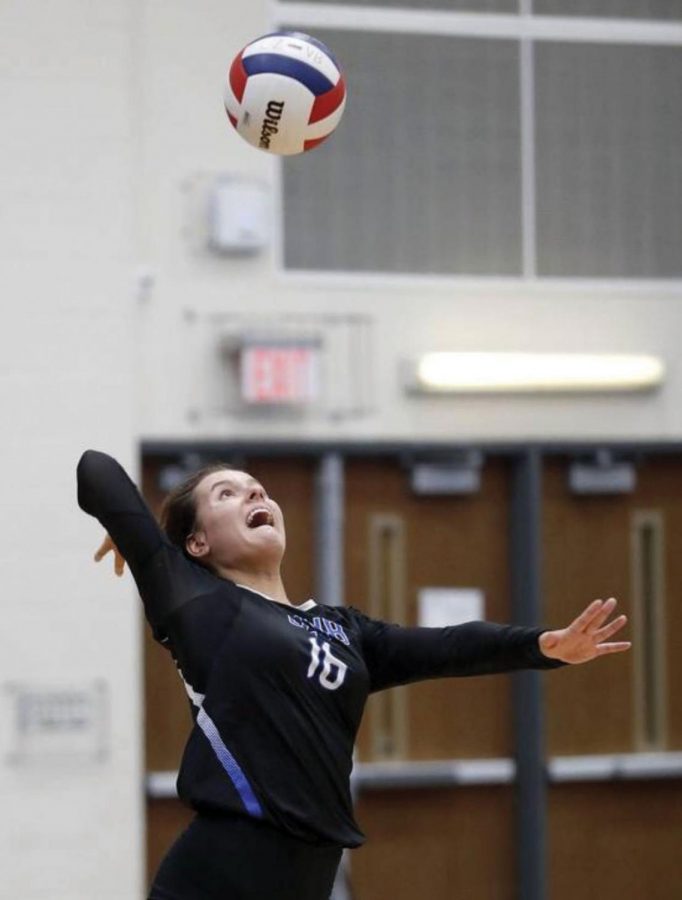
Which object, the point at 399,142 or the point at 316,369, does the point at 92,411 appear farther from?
the point at 399,142

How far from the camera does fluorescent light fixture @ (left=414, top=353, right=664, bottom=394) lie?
786 cm

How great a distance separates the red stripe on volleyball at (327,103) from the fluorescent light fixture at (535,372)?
2647mm

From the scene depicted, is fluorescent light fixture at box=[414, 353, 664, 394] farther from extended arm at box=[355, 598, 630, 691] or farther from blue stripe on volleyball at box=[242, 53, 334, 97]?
extended arm at box=[355, 598, 630, 691]

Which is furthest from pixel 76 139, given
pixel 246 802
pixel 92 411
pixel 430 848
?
pixel 246 802

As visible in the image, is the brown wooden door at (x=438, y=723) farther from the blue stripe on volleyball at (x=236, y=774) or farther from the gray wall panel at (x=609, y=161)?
the blue stripe on volleyball at (x=236, y=774)

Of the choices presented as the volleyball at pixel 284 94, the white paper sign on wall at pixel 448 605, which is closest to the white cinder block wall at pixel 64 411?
the white paper sign on wall at pixel 448 605

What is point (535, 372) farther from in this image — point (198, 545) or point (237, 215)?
point (198, 545)

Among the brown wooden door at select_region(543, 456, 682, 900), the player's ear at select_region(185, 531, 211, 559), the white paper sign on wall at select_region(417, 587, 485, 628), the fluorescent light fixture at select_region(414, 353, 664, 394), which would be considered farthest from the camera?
the brown wooden door at select_region(543, 456, 682, 900)

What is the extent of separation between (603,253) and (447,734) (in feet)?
6.95

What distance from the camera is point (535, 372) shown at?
7.99 metres

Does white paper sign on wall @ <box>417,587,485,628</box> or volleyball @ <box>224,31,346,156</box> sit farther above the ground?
volleyball @ <box>224,31,346,156</box>

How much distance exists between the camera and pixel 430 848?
26.2 feet

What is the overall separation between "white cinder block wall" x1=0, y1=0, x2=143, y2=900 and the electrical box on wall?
1.11 ft

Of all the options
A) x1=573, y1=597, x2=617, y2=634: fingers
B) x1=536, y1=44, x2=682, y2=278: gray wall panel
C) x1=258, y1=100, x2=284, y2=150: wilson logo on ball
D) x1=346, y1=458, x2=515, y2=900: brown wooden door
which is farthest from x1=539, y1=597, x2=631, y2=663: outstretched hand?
x1=536, y1=44, x2=682, y2=278: gray wall panel
